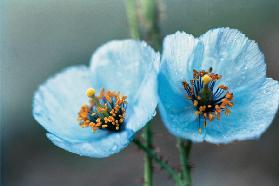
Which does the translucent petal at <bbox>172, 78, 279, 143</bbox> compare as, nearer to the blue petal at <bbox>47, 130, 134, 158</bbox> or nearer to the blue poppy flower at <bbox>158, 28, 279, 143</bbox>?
the blue poppy flower at <bbox>158, 28, 279, 143</bbox>

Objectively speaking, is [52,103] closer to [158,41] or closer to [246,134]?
[158,41]

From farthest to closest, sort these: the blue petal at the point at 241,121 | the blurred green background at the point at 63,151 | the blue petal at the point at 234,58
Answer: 1. the blurred green background at the point at 63,151
2. the blue petal at the point at 234,58
3. the blue petal at the point at 241,121

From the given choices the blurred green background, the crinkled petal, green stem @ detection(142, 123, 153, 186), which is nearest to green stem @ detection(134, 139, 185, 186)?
green stem @ detection(142, 123, 153, 186)

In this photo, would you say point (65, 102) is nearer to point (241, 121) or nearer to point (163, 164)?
point (163, 164)

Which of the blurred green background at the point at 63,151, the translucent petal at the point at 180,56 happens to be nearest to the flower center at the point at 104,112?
the translucent petal at the point at 180,56

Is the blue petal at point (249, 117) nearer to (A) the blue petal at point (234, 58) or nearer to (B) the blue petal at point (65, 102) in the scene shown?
(A) the blue petal at point (234, 58)
